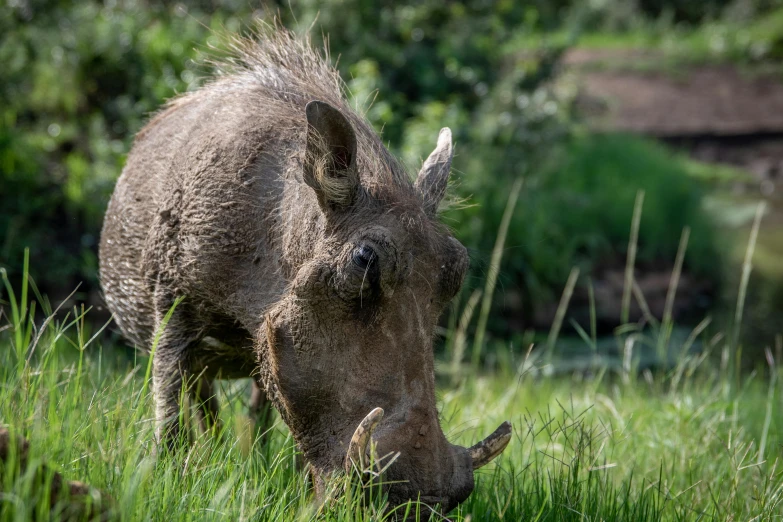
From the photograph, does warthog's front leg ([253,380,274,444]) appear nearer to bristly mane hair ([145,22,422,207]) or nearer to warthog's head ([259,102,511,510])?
warthog's head ([259,102,511,510])

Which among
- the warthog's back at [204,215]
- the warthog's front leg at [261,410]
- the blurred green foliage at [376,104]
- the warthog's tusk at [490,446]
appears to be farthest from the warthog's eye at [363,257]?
the blurred green foliage at [376,104]

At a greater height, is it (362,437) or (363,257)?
(363,257)

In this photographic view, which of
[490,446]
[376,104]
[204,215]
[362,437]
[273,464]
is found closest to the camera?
[362,437]

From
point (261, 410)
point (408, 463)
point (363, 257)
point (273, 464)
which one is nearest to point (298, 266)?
point (363, 257)

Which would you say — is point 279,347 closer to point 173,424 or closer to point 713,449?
point 173,424

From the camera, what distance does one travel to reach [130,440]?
108 inches

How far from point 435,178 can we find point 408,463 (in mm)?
1162

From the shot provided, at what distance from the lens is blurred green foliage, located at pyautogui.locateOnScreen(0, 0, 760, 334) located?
25.9ft

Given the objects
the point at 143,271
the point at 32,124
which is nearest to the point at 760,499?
the point at 143,271

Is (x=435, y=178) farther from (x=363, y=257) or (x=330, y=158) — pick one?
(x=363, y=257)

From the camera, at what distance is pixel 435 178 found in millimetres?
3342

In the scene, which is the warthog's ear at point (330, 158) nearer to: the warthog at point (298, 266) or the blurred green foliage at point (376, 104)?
the warthog at point (298, 266)

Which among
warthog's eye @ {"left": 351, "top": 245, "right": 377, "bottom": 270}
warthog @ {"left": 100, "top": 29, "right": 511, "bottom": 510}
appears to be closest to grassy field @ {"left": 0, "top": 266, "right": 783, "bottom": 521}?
warthog @ {"left": 100, "top": 29, "right": 511, "bottom": 510}

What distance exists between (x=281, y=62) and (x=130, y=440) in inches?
67.6
